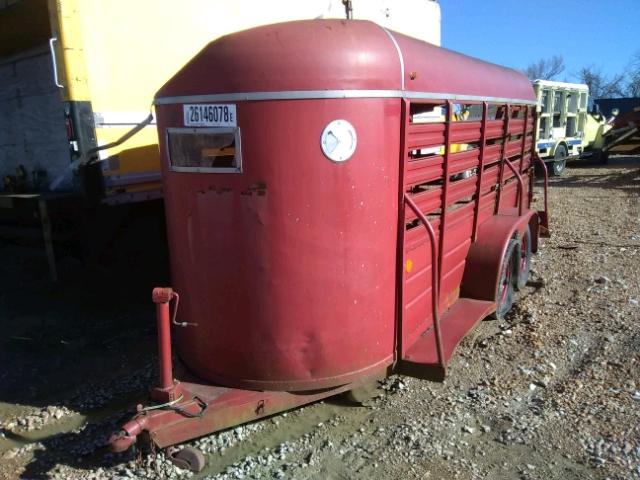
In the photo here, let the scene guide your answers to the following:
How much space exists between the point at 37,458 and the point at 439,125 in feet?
9.78

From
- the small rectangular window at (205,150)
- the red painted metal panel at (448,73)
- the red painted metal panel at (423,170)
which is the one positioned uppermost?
the red painted metal panel at (448,73)

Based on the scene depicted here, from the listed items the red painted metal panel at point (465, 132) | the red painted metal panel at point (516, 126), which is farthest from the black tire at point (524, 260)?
the red painted metal panel at point (465, 132)

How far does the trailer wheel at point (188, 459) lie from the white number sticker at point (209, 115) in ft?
5.31

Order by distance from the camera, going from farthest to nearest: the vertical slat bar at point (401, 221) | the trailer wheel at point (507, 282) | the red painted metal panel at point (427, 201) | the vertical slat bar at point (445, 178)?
the trailer wheel at point (507, 282) → the vertical slat bar at point (445, 178) → the red painted metal panel at point (427, 201) → the vertical slat bar at point (401, 221)

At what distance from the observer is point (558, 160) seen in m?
14.9

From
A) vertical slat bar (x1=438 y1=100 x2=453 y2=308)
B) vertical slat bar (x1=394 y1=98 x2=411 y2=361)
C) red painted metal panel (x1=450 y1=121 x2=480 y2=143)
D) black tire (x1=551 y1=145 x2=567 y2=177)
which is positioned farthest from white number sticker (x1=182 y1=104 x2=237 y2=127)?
black tire (x1=551 y1=145 x2=567 y2=177)

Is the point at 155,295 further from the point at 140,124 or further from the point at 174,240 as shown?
the point at 140,124

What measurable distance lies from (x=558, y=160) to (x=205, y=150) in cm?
1415

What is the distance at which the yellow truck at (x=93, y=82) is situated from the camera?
3.85 m

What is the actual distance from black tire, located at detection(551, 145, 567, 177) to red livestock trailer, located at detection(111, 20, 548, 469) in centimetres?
1279

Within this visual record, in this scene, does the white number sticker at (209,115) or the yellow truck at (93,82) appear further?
the yellow truck at (93,82)

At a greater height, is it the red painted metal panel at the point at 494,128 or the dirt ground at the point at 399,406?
the red painted metal panel at the point at 494,128

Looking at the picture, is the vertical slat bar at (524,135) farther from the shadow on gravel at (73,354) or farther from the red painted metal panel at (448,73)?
the shadow on gravel at (73,354)

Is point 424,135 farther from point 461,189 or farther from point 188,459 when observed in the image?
point 188,459
